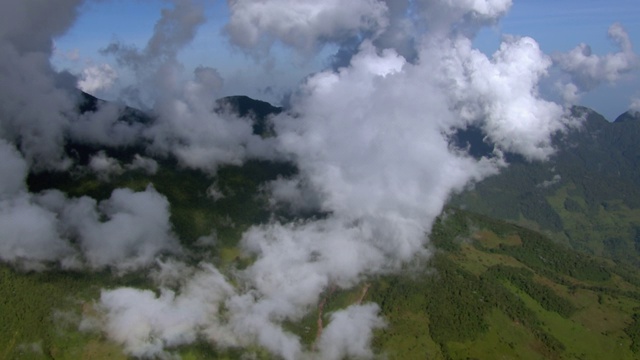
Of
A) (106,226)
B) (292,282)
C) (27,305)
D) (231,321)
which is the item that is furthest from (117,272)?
(292,282)

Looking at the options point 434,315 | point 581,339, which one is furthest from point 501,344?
point 581,339

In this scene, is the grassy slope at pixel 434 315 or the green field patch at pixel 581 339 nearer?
the grassy slope at pixel 434 315

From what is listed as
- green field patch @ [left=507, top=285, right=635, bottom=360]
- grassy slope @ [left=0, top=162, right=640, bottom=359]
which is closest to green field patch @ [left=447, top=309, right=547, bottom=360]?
grassy slope @ [left=0, top=162, right=640, bottom=359]

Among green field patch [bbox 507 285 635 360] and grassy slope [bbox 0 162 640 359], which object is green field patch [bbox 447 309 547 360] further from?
green field patch [bbox 507 285 635 360]

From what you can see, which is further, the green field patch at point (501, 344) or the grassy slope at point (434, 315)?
the green field patch at point (501, 344)

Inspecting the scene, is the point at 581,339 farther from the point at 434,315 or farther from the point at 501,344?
the point at 434,315

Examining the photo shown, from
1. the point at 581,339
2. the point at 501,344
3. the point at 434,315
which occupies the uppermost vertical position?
the point at 581,339

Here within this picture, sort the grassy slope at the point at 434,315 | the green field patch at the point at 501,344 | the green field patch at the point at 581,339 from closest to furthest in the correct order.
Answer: the grassy slope at the point at 434,315, the green field patch at the point at 501,344, the green field patch at the point at 581,339

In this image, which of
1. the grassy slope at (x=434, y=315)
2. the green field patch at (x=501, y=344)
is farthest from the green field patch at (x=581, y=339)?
the green field patch at (x=501, y=344)

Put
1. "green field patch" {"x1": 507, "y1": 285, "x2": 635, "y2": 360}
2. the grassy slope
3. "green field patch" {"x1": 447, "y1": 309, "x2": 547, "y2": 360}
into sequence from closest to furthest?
1. the grassy slope
2. "green field patch" {"x1": 447, "y1": 309, "x2": 547, "y2": 360}
3. "green field patch" {"x1": 507, "y1": 285, "x2": 635, "y2": 360}

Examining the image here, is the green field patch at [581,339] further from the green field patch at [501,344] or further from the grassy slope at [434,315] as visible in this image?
the green field patch at [501,344]

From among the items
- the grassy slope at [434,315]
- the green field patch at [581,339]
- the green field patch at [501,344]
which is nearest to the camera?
the grassy slope at [434,315]

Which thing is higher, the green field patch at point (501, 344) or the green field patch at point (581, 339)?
the green field patch at point (581, 339)
